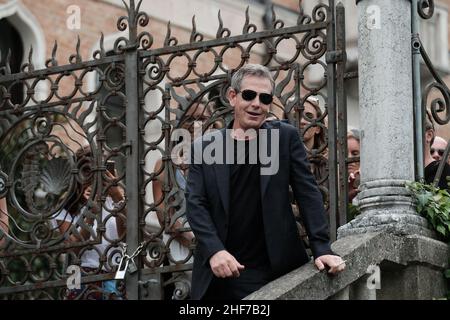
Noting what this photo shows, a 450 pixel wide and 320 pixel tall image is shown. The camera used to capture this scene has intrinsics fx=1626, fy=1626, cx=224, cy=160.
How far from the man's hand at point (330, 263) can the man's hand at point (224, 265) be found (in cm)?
49

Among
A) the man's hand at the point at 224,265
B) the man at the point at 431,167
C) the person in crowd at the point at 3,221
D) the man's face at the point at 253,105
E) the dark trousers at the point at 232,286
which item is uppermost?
the man's face at the point at 253,105

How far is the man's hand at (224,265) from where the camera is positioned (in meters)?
9.44

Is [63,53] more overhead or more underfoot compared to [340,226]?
more overhead

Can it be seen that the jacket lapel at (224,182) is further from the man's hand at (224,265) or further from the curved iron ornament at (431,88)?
the curved iron ornament at (431,88)

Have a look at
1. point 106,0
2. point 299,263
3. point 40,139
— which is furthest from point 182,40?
point 299,263

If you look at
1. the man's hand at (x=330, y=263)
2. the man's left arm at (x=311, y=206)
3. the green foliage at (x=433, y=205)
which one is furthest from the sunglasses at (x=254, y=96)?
the green foliage at (x=433, y=205)

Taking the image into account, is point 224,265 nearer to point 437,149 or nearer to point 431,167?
point 431,167

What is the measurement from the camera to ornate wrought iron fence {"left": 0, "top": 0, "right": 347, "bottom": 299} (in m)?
12.3

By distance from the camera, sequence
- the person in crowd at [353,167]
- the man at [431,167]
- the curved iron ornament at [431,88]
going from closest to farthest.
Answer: the curved iron ornament at [431,88] < the man at [431,167] < the person in crowd at [353,167]

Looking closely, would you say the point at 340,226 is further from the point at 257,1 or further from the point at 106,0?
the point at 257,1

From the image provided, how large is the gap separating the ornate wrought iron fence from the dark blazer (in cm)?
193

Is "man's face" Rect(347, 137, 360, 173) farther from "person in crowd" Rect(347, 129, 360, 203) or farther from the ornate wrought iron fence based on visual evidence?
the ornate wrought iron fence
